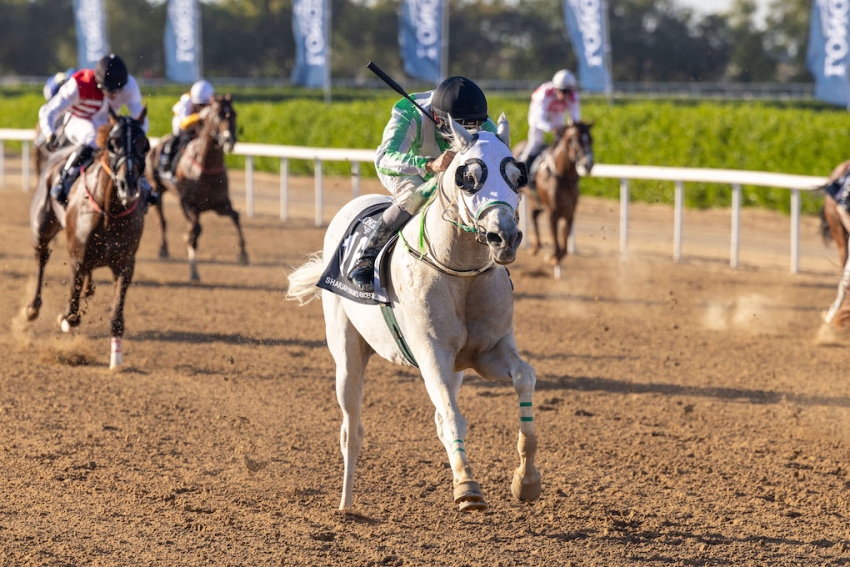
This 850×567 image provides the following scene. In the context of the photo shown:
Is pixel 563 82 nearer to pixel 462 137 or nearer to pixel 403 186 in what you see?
pixel 403 186

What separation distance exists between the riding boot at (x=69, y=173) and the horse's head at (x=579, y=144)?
5844 millimetres

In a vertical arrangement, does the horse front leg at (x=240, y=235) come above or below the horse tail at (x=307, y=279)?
below

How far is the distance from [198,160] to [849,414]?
26.3ft

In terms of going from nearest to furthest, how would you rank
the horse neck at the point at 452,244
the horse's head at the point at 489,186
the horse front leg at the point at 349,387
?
the horse's head at the point at 489,186, the horse neck at the point at 452,244, the horse front leg at the point at 349,387

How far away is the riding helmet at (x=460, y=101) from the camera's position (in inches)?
181

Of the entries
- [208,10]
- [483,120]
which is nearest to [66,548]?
[483,120]

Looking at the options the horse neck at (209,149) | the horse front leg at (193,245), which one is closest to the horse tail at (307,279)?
the horse front leg at (193,245)

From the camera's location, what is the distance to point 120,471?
5.67 meters

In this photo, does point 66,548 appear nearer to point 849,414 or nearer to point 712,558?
point 712,558

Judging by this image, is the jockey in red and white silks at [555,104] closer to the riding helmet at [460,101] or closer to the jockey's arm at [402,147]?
the jockey's arm at [402,147]

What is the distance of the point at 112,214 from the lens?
320 inches

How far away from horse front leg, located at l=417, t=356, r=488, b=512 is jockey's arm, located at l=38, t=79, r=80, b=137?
566cm

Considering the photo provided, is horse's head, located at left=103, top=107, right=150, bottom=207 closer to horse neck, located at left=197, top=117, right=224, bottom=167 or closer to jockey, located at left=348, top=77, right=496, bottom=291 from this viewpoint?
jockey, located at left=348, top=77, right=496, bottom=291

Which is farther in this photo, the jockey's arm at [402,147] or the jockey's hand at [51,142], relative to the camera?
the jockey's hand at [51,142]
